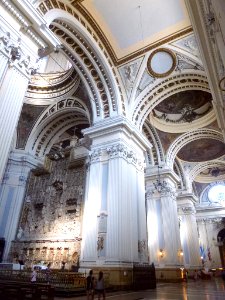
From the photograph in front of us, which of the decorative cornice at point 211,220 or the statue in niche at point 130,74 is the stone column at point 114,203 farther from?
the decorative cornice at point 211,220

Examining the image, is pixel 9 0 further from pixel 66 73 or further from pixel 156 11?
pixel 66 73

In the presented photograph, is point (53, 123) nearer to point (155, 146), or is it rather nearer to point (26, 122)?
point (26, 122)

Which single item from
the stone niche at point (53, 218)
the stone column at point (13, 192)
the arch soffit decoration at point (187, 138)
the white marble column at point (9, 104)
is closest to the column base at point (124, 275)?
the stone niche at point (53, 218)

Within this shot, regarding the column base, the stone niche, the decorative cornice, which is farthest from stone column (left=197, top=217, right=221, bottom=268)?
the column base

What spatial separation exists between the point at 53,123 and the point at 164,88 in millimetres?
7501

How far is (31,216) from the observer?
1410 cm

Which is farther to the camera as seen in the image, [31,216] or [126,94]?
[31,216]

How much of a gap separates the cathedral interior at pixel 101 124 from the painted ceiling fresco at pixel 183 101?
0.06m

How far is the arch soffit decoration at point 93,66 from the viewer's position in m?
9.95

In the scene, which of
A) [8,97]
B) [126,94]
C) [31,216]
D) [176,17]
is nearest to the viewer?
[8,97]

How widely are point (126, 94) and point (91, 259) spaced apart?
764 cm

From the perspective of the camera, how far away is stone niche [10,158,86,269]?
12039 mm

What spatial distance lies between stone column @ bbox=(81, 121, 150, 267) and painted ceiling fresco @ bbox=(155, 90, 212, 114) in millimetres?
4079

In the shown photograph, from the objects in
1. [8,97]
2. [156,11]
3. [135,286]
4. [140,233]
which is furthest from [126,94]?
[135,286]
